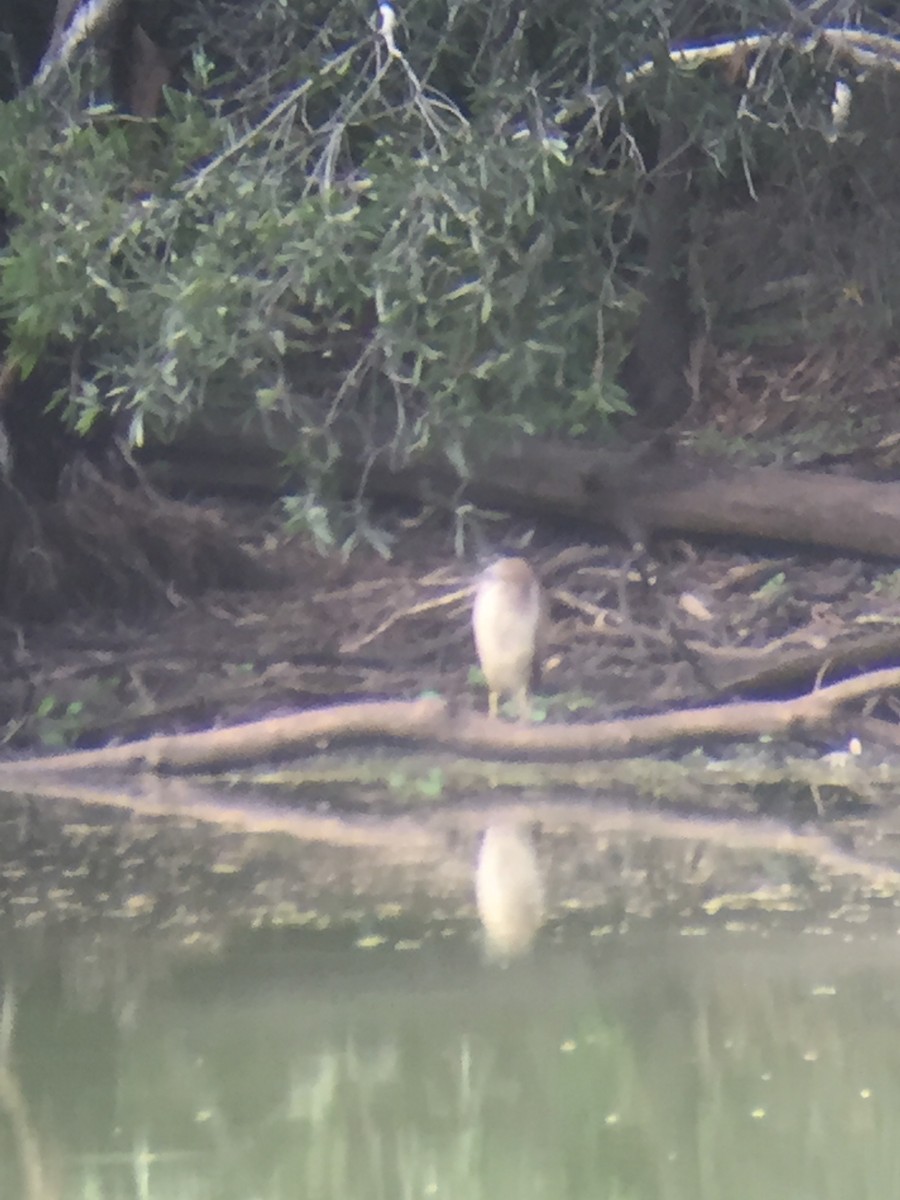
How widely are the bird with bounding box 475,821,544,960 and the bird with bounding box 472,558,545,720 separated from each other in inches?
34.0

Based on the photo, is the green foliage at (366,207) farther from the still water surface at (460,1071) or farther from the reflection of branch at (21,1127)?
the reflection of branch at (21,1127)

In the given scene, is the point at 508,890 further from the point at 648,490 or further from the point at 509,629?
the point at 648,490

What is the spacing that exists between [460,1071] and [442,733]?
1.42 m

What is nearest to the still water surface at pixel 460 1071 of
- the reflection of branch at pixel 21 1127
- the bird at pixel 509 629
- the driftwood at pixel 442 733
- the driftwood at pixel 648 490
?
the reflection of branch at pixel 21 1127

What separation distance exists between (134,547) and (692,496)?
5.51 feet

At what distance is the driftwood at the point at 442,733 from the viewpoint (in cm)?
290

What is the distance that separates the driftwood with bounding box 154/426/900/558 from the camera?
12.5 ft

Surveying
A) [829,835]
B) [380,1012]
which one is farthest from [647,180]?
[380,1012]

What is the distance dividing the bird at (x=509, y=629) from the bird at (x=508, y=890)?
0.86 meters

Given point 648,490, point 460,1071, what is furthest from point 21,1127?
point 648,490

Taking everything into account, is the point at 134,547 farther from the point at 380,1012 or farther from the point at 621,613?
the point at 380,1012

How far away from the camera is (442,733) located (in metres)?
2.89

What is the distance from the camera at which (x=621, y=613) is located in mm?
3979

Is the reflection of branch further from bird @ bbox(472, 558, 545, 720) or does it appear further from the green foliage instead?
the green foliage
